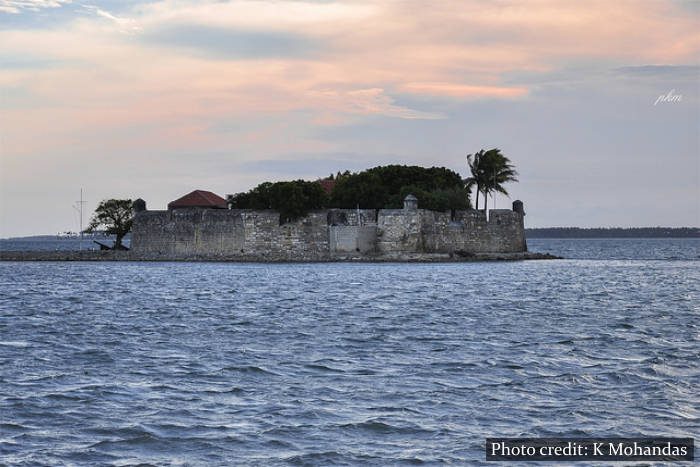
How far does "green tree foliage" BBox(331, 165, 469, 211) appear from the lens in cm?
3931

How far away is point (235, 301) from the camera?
18250 mm

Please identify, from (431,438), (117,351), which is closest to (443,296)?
(117,351)

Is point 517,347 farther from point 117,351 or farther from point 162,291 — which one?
point 162,291

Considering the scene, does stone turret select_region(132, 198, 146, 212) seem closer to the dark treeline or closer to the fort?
the fort

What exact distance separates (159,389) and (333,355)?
2626 mm

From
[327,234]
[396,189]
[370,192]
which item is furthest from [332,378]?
[396,189]

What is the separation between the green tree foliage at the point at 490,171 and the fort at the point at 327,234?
88.7 inches

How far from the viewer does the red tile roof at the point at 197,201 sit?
4312cm

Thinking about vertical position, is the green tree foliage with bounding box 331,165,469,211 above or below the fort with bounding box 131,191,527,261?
above

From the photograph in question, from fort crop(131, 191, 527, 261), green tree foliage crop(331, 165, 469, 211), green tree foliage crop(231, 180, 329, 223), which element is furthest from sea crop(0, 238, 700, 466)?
green tree foliage crop(331, 165, 469, 211)

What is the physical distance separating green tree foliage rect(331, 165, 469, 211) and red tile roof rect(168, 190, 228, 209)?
689 centimetres

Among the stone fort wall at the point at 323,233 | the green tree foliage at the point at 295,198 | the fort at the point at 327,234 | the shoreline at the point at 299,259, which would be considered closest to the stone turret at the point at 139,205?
the fort at the point at 327,234

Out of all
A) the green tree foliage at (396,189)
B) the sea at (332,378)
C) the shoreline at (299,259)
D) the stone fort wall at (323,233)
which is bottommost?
the sea at (332,378)

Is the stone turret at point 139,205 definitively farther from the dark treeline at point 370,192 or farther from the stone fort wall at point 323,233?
the dark treeline at point 370,192
